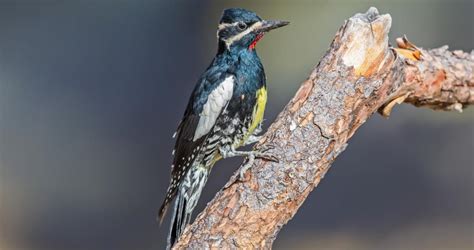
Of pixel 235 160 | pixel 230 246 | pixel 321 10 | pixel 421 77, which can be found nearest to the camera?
pixel 230 246

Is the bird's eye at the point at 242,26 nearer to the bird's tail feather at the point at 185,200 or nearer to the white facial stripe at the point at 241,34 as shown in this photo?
the white facial stripe at the point at 241,34

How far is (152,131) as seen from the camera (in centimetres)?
495

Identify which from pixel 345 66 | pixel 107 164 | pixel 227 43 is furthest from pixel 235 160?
pixel 345 66

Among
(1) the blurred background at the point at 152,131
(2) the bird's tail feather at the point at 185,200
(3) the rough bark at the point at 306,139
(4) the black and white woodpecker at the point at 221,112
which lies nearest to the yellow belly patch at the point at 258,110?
(4) the black and white woodpecker at the point at 221,112

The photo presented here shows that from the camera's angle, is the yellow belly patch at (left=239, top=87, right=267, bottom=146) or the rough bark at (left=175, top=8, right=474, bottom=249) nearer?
the rough bark at (left=175, top=8, right=474, bottom=249)

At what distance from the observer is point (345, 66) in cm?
236

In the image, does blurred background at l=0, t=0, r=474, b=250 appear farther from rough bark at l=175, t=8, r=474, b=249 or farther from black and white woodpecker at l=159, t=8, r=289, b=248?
rough bark at l=175, t=8, r=474, b=249

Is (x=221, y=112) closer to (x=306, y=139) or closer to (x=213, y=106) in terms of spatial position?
(x=213, y=106)

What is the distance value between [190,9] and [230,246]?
9.76ft

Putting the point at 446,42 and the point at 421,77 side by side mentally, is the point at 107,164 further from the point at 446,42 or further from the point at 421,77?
the point at 421,77

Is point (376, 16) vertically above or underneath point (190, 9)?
above

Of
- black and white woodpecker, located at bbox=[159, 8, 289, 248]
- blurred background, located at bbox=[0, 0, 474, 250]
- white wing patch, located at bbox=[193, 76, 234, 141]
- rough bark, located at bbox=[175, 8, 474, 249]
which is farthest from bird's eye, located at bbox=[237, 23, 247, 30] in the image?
blurred background, located at bbox=[0, 0, 474, 250]

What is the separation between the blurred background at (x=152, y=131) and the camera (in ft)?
15.1

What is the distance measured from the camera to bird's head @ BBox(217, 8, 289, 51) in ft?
9.07
